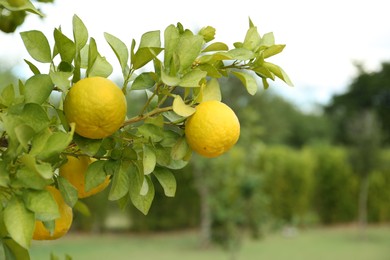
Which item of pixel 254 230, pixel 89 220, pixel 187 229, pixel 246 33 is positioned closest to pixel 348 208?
pixel 187 229

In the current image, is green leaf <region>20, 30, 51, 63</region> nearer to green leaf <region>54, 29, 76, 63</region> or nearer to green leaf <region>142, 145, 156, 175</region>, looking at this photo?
green leaf <region>54, 29, 76, 63</region>

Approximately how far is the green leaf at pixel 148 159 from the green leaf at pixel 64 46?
0.17 m

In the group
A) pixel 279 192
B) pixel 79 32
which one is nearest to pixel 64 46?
pixel 79 32

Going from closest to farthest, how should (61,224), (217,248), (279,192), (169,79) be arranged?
(169,79)
(61,224)
(217,248)
(279,192)

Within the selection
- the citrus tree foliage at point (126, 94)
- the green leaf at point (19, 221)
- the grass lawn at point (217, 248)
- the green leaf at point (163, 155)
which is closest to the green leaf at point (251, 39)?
the citrus tree foliage at point (126, 94)

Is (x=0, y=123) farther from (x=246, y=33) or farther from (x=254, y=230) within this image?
(x=254, y=230)

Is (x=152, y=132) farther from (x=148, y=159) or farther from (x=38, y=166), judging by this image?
(x=38, y=166)

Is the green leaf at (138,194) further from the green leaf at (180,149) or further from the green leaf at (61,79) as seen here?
the green leaf at (61,79)

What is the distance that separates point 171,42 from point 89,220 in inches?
470

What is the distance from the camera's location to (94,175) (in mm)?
840

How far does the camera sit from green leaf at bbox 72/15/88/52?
0.81 meters

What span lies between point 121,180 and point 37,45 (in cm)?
23

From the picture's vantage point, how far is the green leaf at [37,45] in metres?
0.81

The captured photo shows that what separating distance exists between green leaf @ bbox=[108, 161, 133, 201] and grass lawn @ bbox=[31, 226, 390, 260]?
7.99m
